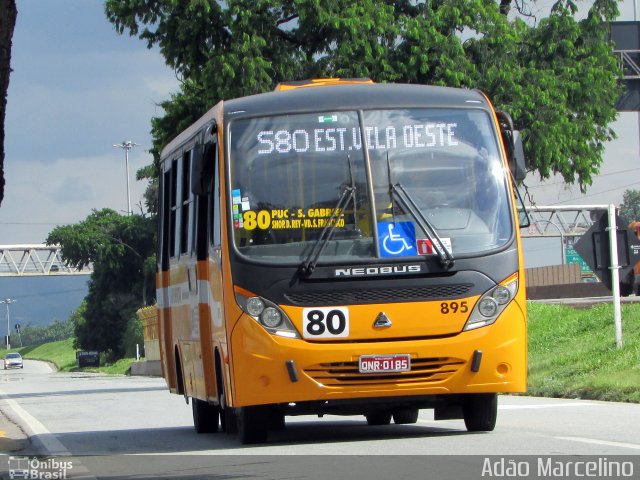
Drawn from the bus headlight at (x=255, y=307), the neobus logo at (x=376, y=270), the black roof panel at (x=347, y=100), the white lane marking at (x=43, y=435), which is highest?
the black roof panel at (x=347, y=100)

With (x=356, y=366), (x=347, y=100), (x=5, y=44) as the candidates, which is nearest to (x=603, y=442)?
(x=356, y=366)

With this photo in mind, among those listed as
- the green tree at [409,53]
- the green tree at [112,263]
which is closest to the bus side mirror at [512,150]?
the green tree at [409,53]

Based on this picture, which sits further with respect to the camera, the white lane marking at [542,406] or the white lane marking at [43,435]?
the white lane marking at [542,406]

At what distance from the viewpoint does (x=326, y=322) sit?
1213 centimetres

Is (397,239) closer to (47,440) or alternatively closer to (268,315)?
(268,315)

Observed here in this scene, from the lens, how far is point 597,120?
1417 inches

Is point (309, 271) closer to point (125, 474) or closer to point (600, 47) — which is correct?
point (125, 474)

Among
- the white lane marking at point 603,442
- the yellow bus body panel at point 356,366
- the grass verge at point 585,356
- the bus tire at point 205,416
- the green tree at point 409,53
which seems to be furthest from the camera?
the green tree at point 409,53

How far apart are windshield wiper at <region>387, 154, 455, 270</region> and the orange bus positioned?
1cm

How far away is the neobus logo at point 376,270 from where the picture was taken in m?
12.2

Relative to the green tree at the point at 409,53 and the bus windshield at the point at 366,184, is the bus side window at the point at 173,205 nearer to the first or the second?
the bus windshield at the point at 366,184

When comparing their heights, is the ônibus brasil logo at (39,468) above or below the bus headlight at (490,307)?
below

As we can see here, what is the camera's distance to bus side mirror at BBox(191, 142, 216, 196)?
13.4 meters

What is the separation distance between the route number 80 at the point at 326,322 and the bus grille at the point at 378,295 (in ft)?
0.22
